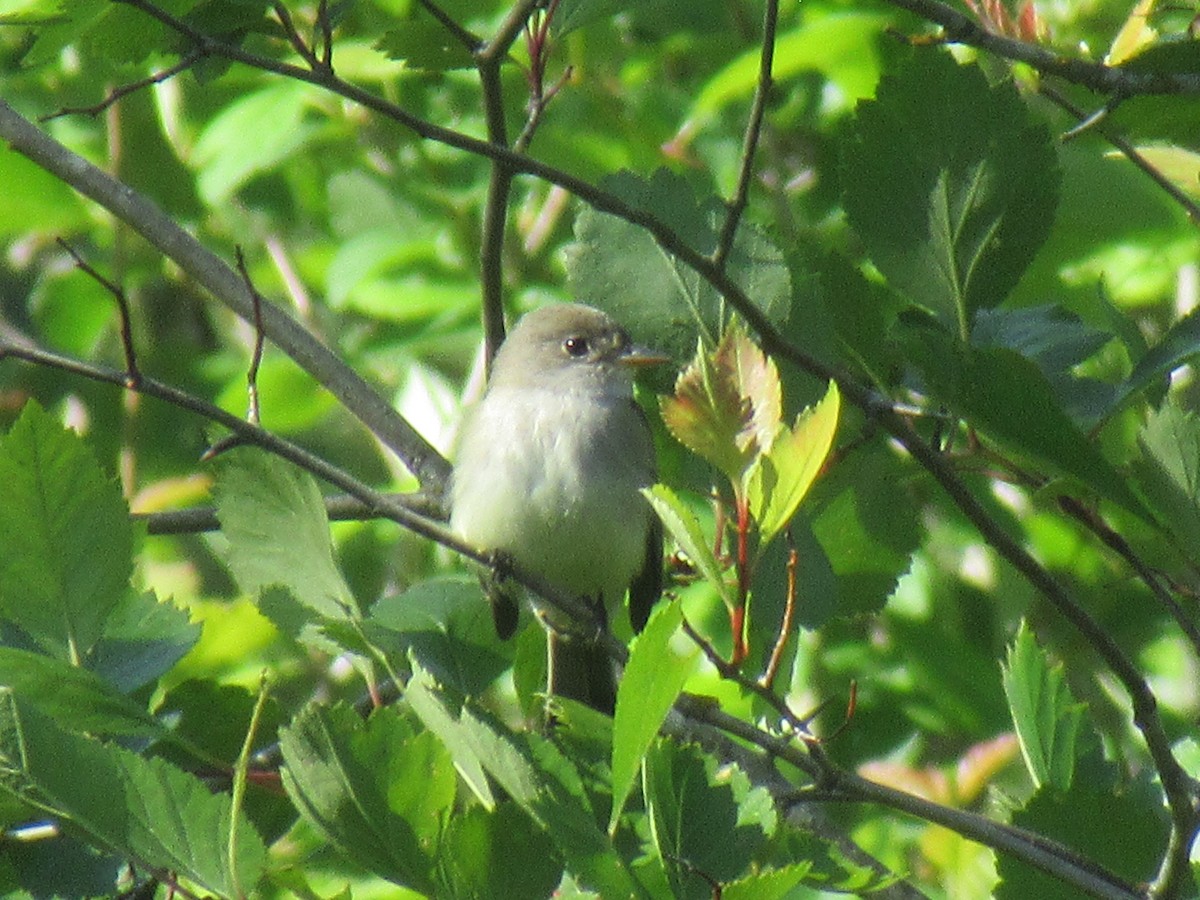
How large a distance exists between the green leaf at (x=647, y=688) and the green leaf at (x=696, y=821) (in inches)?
2.9

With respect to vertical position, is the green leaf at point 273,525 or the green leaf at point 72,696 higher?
the green leaf at point 273,525

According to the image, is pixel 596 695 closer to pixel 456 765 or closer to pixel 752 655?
pixel 752 655

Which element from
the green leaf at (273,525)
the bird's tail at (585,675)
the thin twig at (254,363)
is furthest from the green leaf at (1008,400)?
the bird's tail at (585,675)

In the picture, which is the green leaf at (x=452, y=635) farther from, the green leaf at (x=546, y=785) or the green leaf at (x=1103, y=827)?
the green leaf at (x=1103, y=827)

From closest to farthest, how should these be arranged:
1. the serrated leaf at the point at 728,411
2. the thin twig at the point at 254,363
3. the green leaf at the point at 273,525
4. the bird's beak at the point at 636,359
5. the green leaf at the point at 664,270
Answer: the serrated leaf at the point at 728,411 < the green leaf at the point at 273,525 < the thin twig at the point at 254,363 < the green leaf at the point at 664,270 < the bird's beak at the point at 636,359

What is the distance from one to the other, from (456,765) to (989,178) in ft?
3.49

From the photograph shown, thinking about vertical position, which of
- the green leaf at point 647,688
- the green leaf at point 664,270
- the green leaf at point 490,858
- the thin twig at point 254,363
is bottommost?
the green leaf at point 490,858

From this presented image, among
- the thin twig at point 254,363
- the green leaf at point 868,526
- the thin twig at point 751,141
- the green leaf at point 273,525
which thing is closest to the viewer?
the green leaf at point 273,525

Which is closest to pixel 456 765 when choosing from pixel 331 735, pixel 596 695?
pixel 331 735

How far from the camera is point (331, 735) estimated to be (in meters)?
1.73

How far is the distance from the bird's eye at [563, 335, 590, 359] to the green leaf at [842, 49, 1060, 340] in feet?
7.68

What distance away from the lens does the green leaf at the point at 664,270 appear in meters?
2.46

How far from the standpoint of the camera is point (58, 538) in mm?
1999

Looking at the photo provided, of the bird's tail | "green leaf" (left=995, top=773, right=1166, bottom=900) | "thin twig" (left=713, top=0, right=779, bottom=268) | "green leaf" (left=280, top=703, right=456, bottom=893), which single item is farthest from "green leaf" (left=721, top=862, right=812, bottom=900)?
the bird's tail
